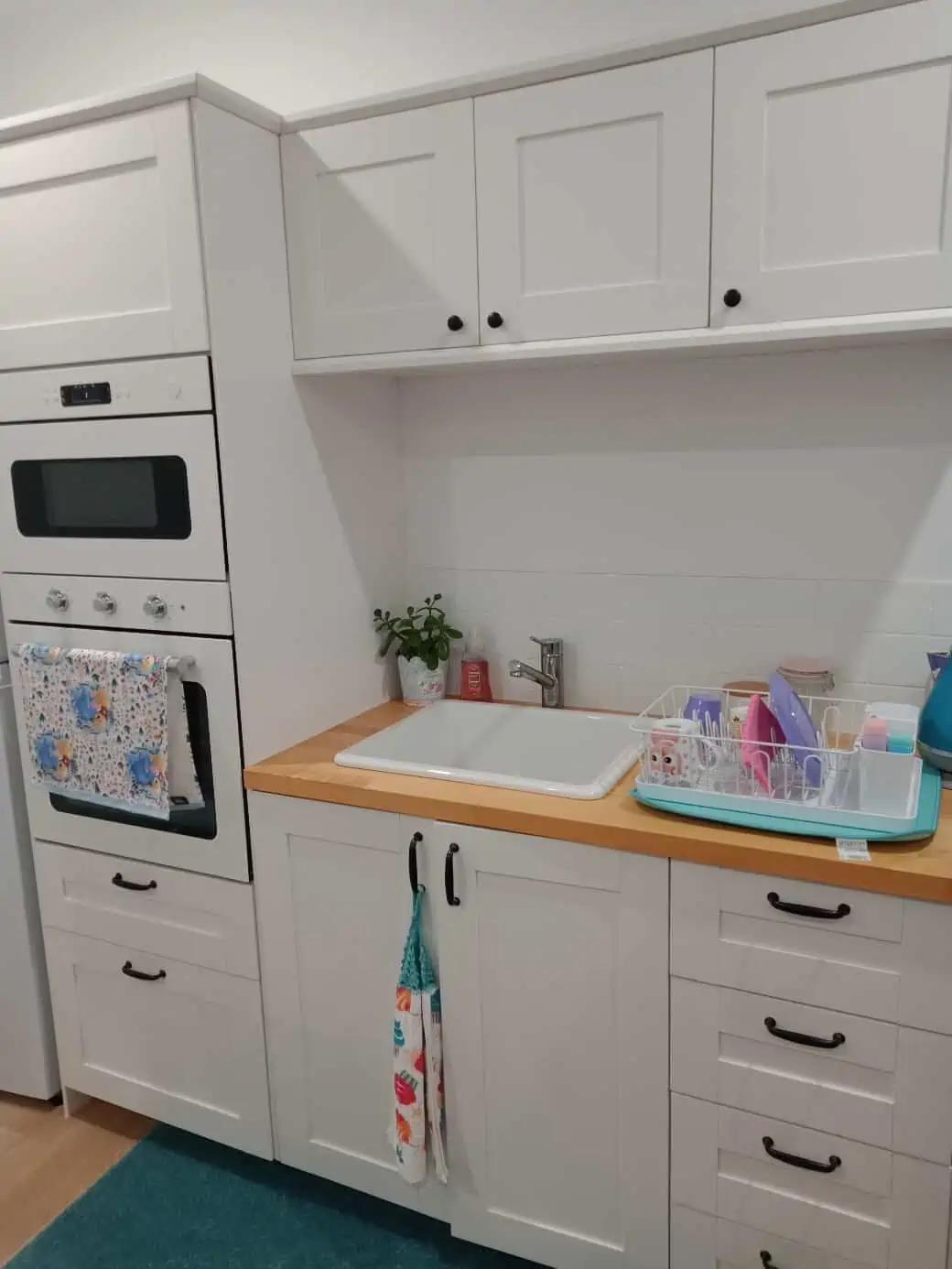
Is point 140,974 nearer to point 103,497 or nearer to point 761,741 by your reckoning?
point 103,497

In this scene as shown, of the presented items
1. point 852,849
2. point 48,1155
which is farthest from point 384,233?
point 48,1155

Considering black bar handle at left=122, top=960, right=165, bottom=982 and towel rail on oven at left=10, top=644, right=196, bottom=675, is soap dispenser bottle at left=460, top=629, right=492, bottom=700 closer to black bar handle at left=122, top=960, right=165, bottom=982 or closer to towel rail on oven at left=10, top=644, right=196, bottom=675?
towel rail on oven at left=10, top=644, right=196, bottom=675

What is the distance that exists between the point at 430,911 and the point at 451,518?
0.97m

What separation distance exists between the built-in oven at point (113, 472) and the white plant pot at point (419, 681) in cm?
60

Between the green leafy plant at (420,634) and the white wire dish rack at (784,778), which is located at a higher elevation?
the green leafy plant at (420,634)

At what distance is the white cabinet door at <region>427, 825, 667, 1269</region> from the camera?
1.60 m

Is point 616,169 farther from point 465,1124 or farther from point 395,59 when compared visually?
point 465,1124

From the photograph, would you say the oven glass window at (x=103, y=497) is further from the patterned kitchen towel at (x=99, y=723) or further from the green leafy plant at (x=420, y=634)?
the green leafy plant at (x=420, y=634)

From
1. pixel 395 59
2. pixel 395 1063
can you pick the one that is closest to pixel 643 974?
pixel 395 1063

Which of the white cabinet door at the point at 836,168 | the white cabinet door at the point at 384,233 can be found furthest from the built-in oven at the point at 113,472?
the white cabinet door at the point at 836,168

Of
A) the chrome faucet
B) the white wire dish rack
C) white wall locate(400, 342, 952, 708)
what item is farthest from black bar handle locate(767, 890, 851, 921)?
the chrome faucet

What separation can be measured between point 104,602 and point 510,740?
3.02 ft

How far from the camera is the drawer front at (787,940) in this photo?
4.64ft

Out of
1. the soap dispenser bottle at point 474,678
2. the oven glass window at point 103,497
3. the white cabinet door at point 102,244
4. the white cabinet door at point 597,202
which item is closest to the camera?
the white cabinet door at point 597,202
